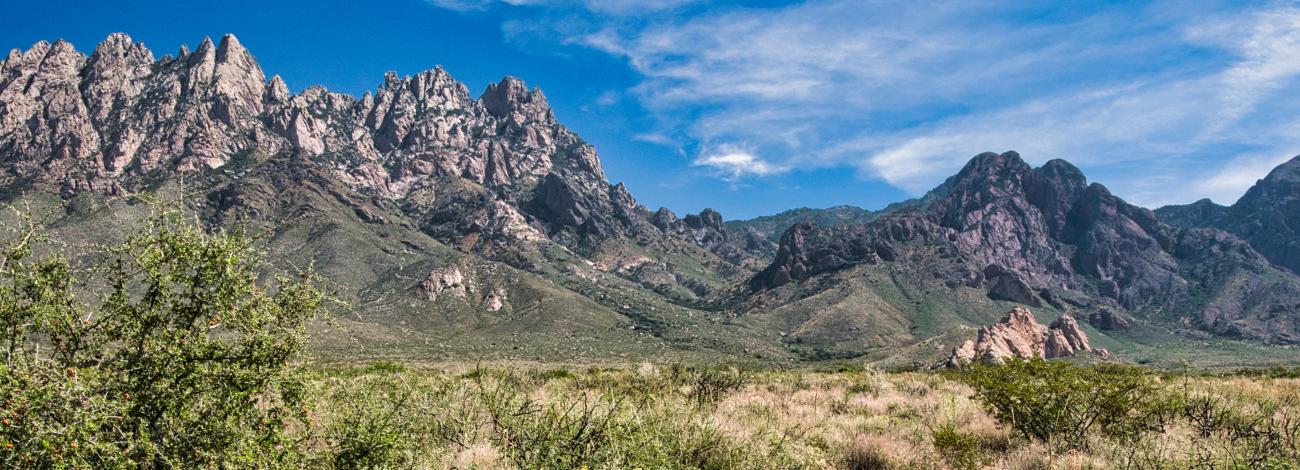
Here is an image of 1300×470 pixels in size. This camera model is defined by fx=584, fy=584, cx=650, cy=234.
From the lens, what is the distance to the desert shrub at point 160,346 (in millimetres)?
5066

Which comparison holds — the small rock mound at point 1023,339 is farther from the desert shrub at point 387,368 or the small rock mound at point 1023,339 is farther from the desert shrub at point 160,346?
the desert shrub at point 160,346

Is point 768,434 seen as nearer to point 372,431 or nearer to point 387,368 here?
point 372,431

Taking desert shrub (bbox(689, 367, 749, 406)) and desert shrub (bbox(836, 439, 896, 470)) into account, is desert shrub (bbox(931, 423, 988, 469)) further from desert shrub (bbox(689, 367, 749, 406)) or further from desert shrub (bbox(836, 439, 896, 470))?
desert shrub (bbox(689, 367, 749, 406))

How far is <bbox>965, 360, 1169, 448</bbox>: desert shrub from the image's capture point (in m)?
8.95

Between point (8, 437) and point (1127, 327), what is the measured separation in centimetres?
25608

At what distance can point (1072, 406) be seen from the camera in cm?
930

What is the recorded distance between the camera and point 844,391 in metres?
16.6

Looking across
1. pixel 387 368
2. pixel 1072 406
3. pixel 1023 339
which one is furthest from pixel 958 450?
pixel 1023 339

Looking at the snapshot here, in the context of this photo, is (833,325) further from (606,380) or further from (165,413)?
(165,413)

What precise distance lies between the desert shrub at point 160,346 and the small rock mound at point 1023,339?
61914 mm

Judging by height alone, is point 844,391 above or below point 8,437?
below

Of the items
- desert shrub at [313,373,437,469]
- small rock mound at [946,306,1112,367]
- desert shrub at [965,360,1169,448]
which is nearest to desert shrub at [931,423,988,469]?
desert shrub at [965,360,1169,448]

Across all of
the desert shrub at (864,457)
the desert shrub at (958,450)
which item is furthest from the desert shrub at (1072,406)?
the desert shrub at (864,457)

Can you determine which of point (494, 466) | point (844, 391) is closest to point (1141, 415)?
point (844, 391)
